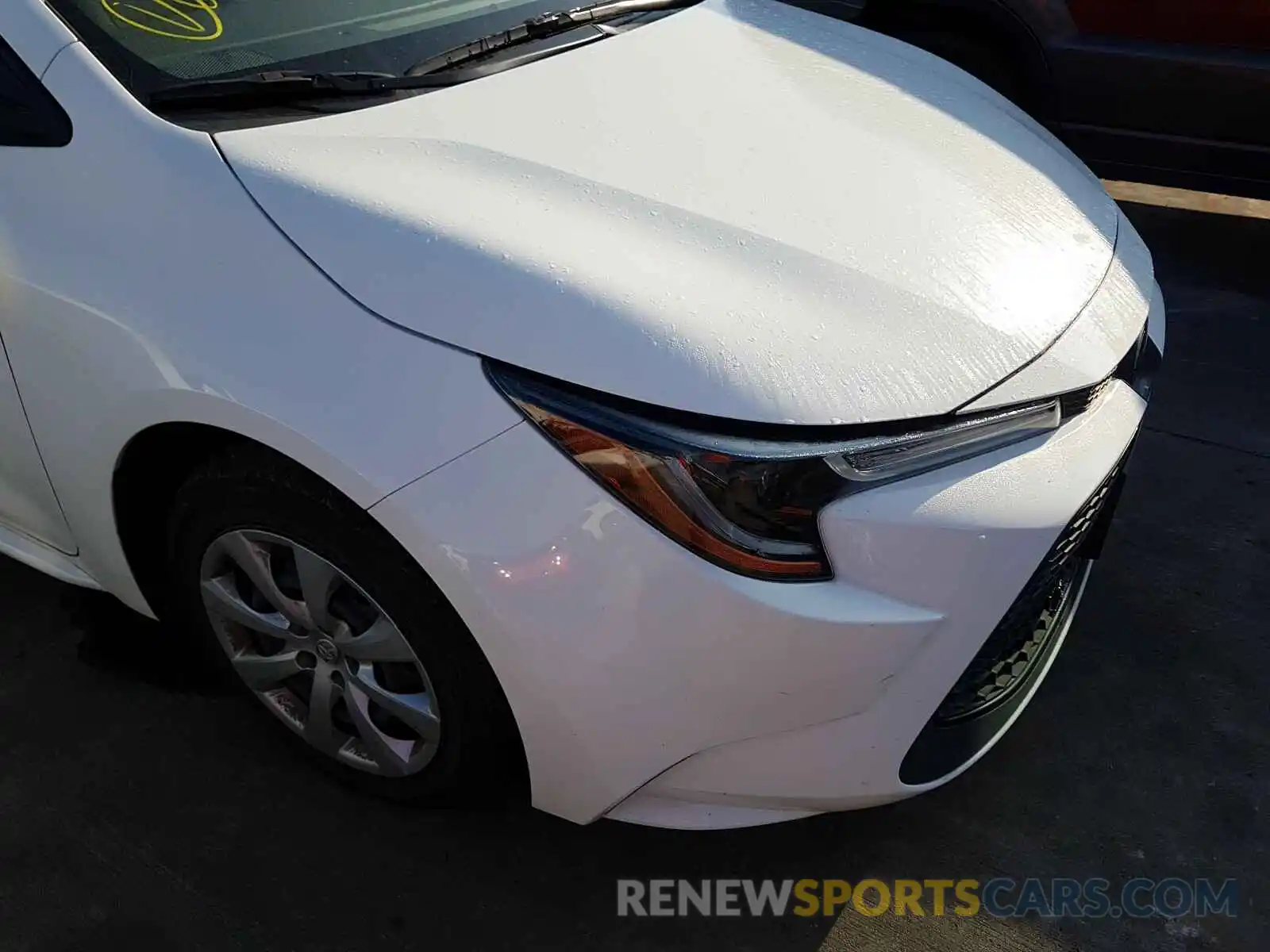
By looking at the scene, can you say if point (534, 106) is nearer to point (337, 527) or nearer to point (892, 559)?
point (337, 527)

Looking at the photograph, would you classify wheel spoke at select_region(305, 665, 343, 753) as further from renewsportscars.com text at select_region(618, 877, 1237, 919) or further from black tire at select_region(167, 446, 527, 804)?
renewsportscars.com text at select_region(618, 877, 1237, 919)

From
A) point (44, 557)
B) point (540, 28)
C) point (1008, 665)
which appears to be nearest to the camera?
point (1008, 665)

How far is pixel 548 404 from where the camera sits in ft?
4.97

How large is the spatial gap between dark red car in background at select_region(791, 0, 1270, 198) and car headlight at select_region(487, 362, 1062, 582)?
3.27m

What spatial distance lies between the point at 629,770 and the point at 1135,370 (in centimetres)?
112

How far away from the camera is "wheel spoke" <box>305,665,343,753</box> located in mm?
1918

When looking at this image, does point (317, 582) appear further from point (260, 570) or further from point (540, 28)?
point (540, 28)

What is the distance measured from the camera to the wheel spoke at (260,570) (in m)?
1.85

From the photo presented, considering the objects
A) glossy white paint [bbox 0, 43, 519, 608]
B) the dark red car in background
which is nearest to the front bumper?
glossy white paint [bbox 0, 43, 519, 608]

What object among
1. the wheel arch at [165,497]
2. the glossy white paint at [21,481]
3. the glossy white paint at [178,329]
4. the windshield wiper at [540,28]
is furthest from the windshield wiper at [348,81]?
the wheel arch at [165,497]

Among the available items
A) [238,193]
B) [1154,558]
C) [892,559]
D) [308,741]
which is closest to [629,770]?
[892,559]

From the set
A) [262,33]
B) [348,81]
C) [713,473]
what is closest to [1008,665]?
[713,473]

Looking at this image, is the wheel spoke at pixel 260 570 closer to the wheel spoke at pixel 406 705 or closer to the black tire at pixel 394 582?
the black tire at pixel 394 582

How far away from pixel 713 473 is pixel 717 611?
184 mm
